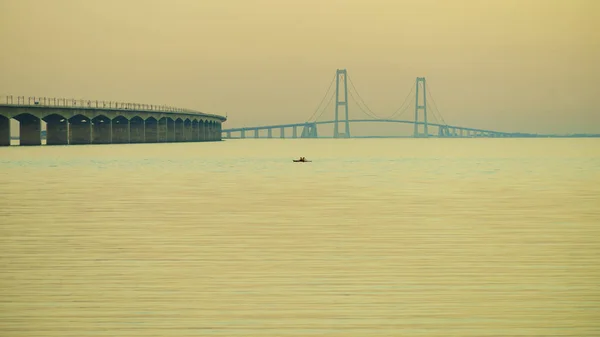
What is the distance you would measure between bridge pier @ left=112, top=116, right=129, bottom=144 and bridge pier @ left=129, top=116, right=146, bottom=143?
1.80m

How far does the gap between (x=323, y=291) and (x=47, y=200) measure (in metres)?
15.4

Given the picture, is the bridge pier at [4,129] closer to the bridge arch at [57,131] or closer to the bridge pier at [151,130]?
the bridge arch at [57,131]

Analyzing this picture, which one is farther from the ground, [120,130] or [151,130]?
[120,130]

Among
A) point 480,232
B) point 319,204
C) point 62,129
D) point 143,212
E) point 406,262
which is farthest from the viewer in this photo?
point 62,129

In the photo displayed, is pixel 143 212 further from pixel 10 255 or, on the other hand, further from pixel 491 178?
pixel 491 178

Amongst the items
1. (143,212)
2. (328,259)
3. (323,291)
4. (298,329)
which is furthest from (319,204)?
(298,329)

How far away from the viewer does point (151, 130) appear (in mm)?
136125

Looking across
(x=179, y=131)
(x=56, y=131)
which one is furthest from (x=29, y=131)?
(x=179, y=131)

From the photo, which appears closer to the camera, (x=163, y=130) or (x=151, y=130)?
(x=151, y=130)

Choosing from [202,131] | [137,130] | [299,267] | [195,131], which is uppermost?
[137,130]

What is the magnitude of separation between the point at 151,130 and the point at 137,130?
5.04 m

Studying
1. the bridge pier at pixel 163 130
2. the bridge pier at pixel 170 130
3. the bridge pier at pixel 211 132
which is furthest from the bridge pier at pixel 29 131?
the bridge pier at pixel 211 132

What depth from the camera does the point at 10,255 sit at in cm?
1301

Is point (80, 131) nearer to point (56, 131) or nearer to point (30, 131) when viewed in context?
point (56, 131)
